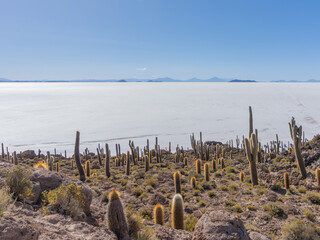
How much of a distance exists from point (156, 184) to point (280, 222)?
982cm

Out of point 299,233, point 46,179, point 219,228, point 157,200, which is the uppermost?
point 46,179

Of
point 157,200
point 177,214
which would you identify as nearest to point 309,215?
point 177,214

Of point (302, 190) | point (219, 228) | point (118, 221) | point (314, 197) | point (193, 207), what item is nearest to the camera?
point (219, 228)

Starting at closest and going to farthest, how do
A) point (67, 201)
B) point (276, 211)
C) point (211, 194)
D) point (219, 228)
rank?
1. point (219, 228)
2. point (67, 201)
3. point (276, 211)
4. point (211, 194)

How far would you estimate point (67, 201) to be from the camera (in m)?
5.50

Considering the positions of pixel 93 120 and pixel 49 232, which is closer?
pixel 49 232

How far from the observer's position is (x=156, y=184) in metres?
18.3

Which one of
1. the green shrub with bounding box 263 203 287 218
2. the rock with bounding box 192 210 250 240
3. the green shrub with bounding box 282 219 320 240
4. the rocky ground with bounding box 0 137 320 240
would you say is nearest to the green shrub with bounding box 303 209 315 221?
the rocky ground with bounding box 0 137 320 240

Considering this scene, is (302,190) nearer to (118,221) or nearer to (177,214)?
(177,214)

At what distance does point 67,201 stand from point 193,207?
29.9 ft

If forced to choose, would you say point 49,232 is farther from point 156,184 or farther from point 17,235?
point 156,184

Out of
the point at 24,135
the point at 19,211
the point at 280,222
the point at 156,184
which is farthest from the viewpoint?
the point at 24,135

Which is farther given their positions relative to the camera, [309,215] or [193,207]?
[193,207]

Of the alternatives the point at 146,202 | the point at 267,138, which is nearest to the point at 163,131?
the point at 267,138
